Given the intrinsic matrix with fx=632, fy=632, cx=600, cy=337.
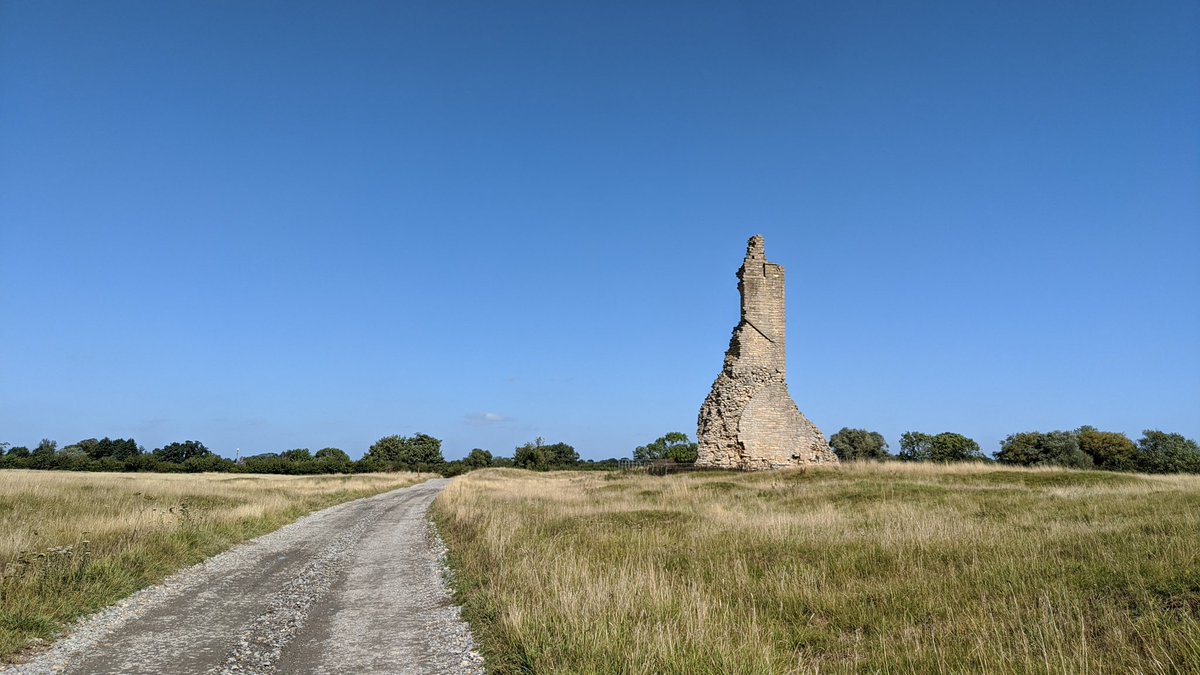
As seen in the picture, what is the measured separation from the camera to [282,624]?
25.4ft

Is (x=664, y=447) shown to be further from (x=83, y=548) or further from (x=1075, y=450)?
(x=83, y=548)

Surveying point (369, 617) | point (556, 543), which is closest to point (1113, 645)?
point (369, 617)

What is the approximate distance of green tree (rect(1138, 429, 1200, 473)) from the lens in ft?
153

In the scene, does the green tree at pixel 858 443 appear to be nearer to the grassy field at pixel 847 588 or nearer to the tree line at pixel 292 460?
the tree line at pixel 292 460

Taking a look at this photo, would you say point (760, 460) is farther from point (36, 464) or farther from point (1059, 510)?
point (36, 464)

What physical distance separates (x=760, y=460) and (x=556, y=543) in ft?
74.8

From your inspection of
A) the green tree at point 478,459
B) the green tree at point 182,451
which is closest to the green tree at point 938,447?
the green tree at point 478,459

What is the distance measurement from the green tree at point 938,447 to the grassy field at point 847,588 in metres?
59.1

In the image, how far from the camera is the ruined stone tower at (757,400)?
33438 millimetres

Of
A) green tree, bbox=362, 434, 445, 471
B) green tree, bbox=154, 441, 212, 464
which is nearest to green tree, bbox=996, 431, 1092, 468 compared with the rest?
green tree, bbox=362, 434, 445, 471

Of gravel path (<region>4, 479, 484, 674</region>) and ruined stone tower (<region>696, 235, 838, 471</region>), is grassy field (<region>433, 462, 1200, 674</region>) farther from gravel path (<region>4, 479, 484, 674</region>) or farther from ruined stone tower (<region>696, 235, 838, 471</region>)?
ruined stone tower (<region>696, 235, 838, 471</region>)

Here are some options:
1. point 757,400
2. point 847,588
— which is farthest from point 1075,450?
point 847,588

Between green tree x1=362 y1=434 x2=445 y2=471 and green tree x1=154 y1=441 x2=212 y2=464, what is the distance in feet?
73.7

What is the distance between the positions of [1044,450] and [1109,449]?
520 centimetres
